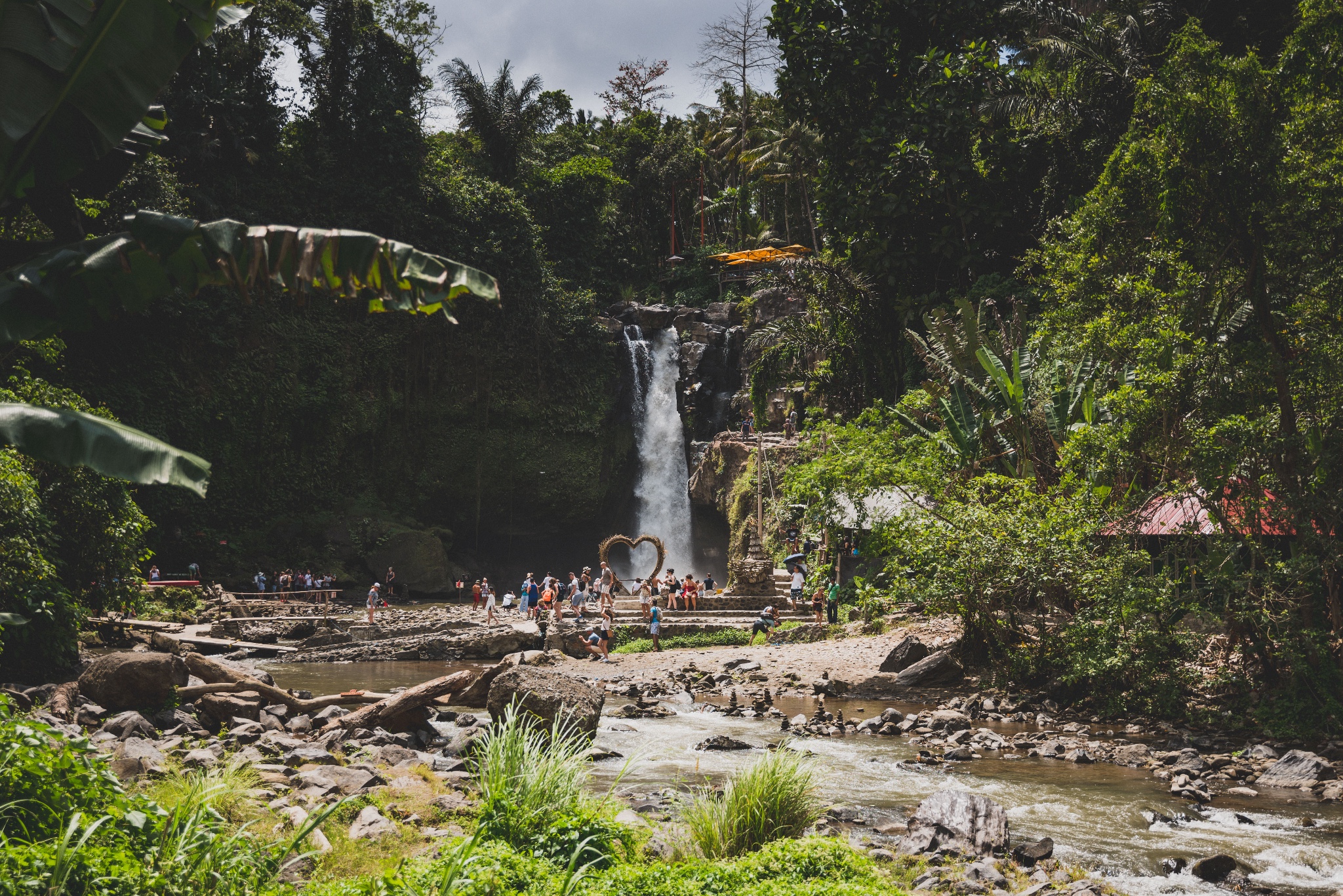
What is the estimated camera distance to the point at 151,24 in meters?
5.35

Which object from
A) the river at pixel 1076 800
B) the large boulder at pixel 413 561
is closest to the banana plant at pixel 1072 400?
the river at pixel 1076 800

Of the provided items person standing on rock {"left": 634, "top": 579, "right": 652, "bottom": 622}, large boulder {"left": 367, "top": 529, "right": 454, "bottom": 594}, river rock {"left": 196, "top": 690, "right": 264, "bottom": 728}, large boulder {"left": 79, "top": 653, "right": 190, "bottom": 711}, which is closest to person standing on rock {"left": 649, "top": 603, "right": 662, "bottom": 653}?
person standing on rock {"left": 634, "top": 579, "right": 652, "bottom": 622}

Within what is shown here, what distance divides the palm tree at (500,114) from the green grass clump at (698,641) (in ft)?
89.4

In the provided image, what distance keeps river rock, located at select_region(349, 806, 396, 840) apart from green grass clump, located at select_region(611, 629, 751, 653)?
15.0 metres

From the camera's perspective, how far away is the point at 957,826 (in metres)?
6.91

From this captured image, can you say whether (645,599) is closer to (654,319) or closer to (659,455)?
(659,455)

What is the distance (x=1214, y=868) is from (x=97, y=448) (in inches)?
303

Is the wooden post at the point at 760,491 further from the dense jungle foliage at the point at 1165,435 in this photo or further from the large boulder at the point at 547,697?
the large boulder at the point at 547,697

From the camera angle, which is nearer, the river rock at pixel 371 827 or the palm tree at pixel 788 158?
the river rock at pixel 371 827

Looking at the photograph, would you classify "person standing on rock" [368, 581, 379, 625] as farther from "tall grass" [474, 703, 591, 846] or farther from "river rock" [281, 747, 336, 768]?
"tall grass" [474, 703, 591, 846]

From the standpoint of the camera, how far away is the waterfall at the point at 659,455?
36469 millimetres

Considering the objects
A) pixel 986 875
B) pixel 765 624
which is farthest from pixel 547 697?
pixel 765 624

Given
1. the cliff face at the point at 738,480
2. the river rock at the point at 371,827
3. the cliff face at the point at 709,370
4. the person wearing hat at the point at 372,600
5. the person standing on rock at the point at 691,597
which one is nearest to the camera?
the river rock at the point at 371,827

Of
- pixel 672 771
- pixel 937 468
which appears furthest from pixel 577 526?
pixel 672 771
